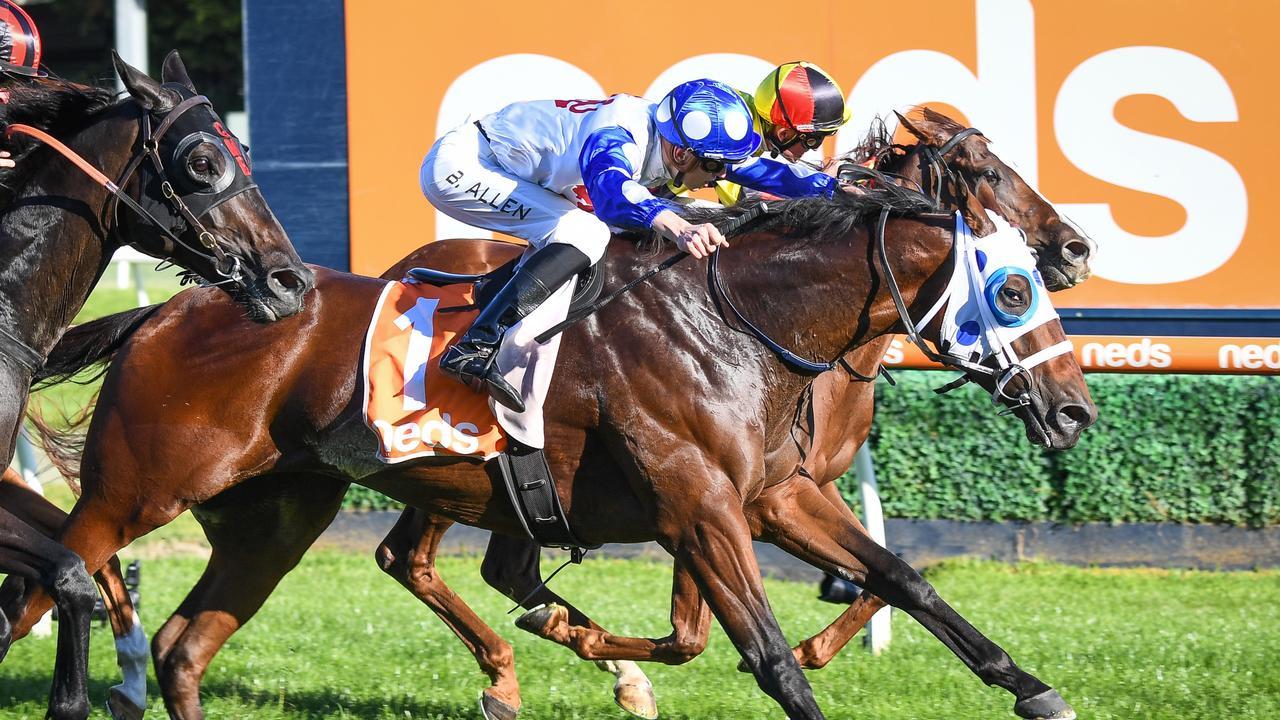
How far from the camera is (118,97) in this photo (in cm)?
406

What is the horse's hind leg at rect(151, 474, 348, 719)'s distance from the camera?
4.55 meters

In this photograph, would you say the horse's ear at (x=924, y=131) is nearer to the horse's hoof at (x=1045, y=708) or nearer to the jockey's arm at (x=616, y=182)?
the jockey's arm at (x=616, y=182)

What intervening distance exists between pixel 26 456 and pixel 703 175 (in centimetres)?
356

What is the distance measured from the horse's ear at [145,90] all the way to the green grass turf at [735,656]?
2.15 metres

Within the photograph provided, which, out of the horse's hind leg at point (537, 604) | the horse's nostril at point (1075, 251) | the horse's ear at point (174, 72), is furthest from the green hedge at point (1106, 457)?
the horse's ear at point (174, 72)

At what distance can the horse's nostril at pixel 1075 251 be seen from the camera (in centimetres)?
561

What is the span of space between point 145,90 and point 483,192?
113 centimetres

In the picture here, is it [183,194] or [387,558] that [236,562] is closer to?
[387,558]

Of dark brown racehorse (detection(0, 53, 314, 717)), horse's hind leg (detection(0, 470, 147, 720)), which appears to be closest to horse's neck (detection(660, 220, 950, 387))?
dark brown racehorse (detection(0, 53, 314, 717))

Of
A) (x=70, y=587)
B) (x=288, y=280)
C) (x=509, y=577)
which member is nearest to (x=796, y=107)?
(x=288, y=280)

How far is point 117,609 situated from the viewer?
15.9 feet

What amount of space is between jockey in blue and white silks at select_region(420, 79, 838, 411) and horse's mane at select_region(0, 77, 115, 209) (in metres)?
1.14

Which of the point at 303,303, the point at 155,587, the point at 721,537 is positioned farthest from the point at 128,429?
the point at 155,587

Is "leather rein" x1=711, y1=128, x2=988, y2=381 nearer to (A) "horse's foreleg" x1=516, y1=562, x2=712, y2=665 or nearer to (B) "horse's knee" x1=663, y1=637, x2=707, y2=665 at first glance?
(A) "horse's foreleg" x1=516, y1=562, x2=712, y2=665
